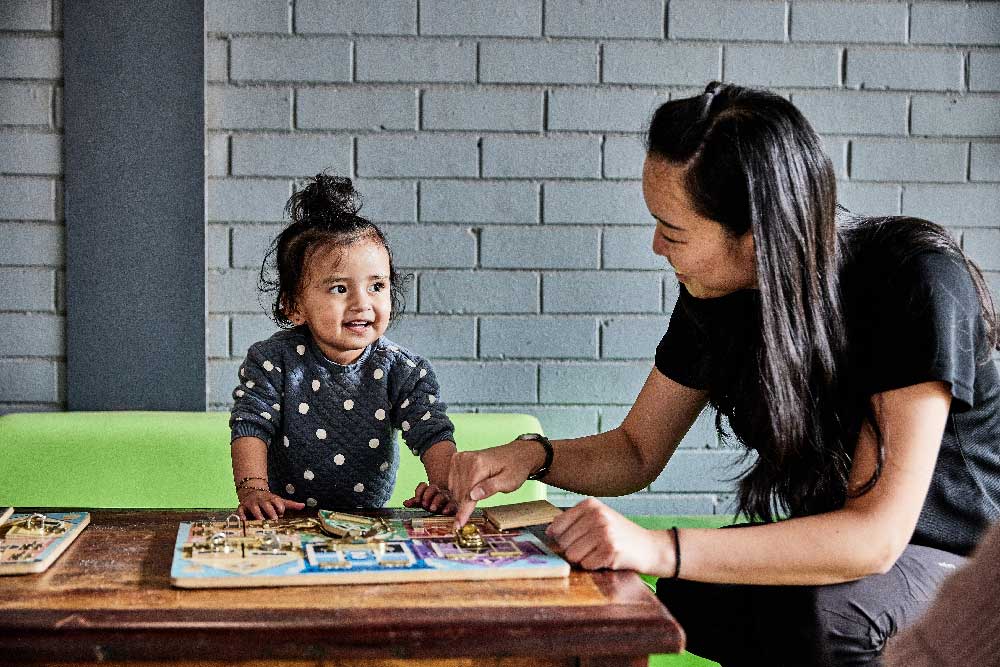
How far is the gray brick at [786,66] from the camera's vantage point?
2789mm

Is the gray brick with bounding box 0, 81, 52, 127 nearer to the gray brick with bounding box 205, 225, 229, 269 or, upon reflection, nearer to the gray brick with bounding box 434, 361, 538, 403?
the gray brick with bounding box 205, 225, 229, 269

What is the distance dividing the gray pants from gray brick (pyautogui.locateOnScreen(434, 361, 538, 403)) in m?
1.20

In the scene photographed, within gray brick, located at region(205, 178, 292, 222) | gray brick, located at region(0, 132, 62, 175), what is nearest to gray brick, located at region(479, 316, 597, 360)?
gray brick, located at region(205, 178, 292, 222)

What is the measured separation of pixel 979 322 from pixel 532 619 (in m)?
0.84

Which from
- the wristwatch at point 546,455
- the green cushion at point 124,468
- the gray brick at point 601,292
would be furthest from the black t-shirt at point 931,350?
the gray brick at point 601,292

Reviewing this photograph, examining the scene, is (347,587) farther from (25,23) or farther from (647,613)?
(25,23)

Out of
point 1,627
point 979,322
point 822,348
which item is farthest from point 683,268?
point 1,627

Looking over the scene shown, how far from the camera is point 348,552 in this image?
52.5 inches

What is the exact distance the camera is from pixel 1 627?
3.60 feet

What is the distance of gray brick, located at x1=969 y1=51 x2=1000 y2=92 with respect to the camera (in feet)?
9.25

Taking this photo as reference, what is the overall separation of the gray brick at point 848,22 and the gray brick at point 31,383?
2138 mm

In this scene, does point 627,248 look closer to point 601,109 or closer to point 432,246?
point 601,109

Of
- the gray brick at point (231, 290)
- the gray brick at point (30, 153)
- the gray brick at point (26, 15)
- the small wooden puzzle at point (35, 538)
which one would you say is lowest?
the small wooden puzzle at point (35, 538)

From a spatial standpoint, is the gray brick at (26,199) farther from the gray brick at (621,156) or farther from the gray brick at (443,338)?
the gray brick at (621,156)
